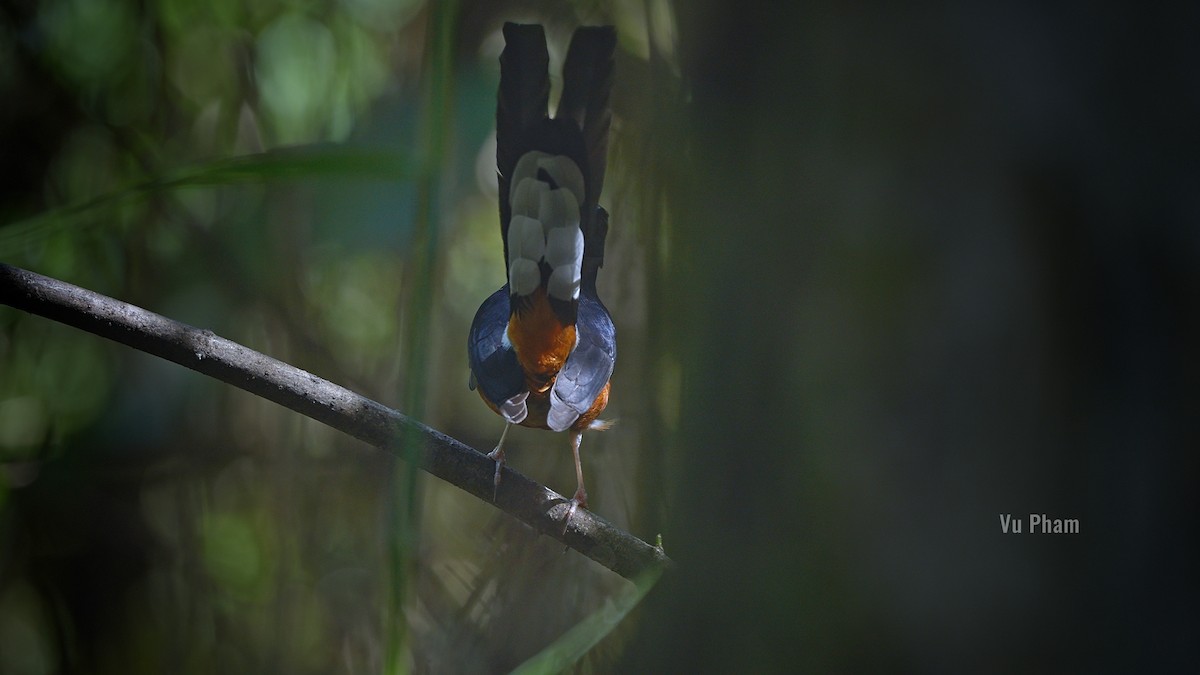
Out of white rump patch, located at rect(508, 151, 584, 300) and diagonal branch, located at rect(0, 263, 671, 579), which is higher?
white rump patch, located at rect(508, 151, 584, 300)

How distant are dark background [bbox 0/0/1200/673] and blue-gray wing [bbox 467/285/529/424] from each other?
4 cm

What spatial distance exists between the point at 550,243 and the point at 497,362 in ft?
0.31

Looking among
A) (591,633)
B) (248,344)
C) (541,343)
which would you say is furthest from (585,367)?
(248,344)

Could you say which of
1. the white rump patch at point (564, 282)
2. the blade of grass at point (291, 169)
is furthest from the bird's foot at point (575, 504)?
the blade of grass at point (291, 169)

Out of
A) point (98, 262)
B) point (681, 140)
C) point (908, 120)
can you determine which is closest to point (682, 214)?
point (681, 140)

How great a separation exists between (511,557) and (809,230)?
14.6 inches

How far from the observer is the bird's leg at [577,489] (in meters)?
0.58

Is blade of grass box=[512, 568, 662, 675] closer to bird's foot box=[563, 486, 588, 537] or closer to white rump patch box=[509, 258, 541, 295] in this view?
bird's foot box=[563, 486, 588, 537]

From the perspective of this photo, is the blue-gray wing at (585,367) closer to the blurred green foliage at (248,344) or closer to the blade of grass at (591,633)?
the blurred green foliage at (248,344)

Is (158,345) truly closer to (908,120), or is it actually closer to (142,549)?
(142,549)

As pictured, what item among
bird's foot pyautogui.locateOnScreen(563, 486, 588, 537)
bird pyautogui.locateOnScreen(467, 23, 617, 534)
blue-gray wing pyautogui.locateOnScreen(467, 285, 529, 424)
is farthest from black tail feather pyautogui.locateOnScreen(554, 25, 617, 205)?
bird's foot pyautogui.locateOnScreen(563, 486, 588, 537)

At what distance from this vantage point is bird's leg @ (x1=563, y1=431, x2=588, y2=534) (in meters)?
0.58

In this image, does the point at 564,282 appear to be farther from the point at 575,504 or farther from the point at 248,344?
the point at 248,344

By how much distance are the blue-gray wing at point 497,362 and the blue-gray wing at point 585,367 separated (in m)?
0.02
